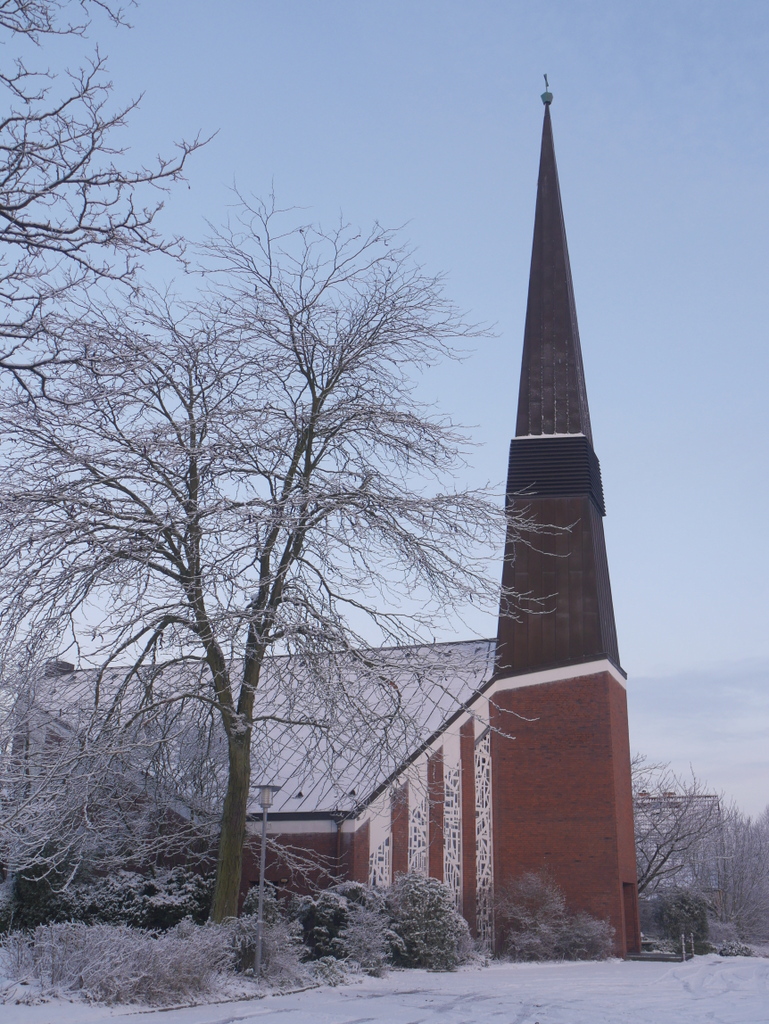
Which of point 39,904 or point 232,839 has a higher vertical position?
point 232,839

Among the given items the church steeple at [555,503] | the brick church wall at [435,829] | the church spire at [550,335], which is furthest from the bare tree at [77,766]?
the church spire at [550,335]

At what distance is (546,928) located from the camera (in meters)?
19.3

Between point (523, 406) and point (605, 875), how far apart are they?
1186 cm

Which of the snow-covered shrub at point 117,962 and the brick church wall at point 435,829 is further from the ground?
the brick church wall at point 435,829

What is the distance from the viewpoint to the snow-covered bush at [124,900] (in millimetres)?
16438

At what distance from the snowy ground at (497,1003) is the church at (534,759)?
10.6ft

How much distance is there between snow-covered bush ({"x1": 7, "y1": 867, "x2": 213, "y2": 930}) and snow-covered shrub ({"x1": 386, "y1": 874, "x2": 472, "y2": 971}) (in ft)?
11.1

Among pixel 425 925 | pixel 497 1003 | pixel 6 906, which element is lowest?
pixel 497 1003

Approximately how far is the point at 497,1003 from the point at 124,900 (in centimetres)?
787

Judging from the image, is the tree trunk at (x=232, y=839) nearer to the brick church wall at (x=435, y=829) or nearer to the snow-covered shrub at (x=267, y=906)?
the snow-covered shrub at (x=267, y=906)

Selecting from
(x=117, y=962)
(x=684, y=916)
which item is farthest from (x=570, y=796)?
(x=117, y=962)

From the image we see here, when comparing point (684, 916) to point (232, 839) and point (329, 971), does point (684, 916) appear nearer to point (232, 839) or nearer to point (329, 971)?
point (329, 971)

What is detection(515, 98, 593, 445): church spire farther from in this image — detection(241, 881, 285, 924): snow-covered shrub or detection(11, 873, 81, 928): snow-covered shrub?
detection(11, 873, 81, 928): snow-covered shrub

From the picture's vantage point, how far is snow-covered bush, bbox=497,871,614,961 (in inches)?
762
